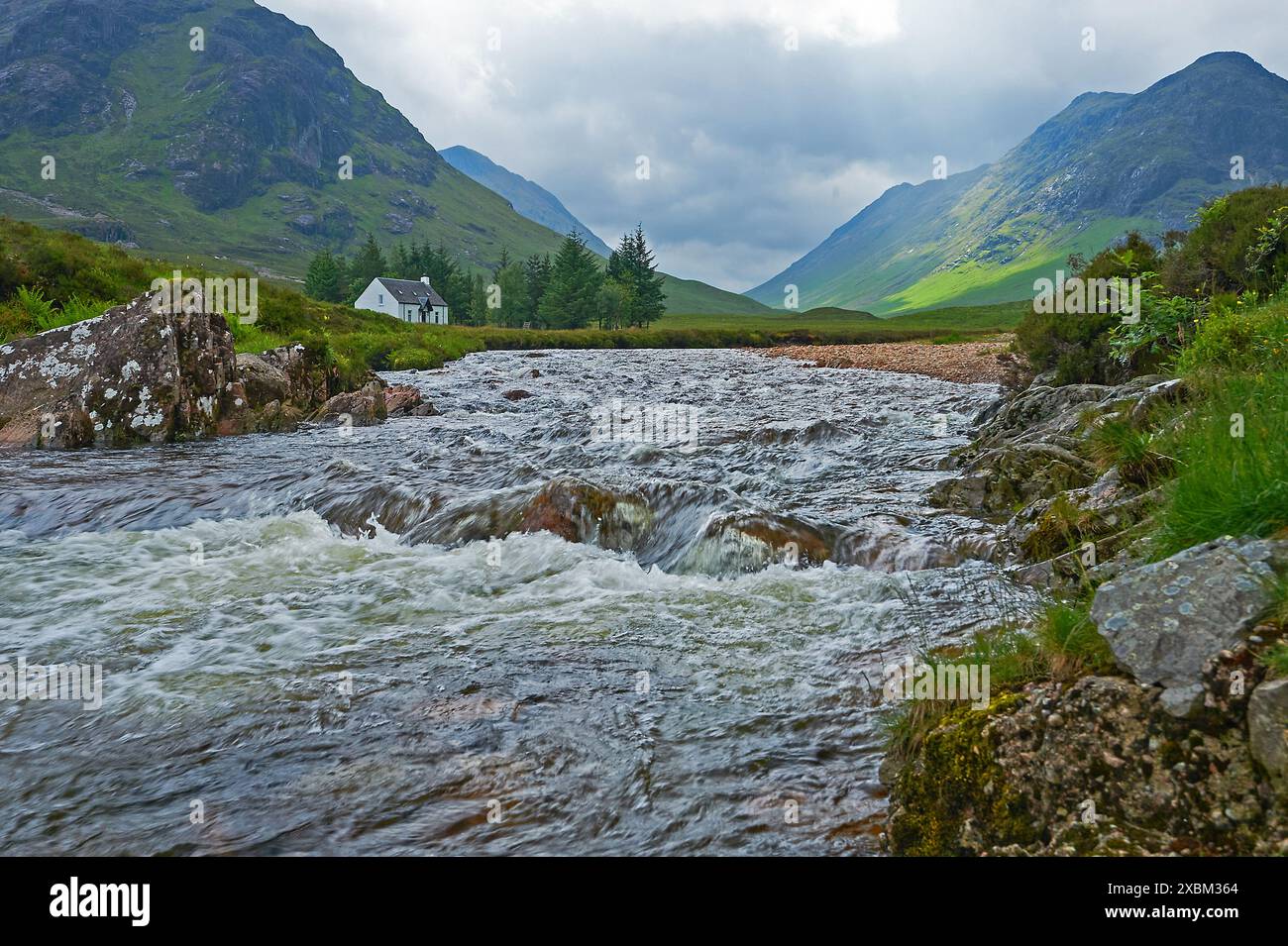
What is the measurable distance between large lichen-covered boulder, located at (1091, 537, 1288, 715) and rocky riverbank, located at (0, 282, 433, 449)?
21257 mm

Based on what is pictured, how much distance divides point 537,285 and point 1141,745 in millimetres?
142813

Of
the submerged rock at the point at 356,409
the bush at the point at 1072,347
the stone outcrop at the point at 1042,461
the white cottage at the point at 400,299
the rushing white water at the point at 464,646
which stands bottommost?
the rushing white water at the point at 464,646

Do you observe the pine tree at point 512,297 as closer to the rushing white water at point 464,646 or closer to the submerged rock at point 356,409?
the submerged rock at point 356,409

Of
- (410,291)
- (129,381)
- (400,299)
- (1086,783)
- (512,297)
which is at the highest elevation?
(512,297)

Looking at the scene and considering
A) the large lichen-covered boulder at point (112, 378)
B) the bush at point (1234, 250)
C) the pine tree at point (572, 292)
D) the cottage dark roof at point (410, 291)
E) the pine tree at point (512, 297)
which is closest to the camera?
the bush at point (1234, 250)

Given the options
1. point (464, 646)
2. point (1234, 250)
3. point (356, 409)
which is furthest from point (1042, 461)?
point (356, 409)

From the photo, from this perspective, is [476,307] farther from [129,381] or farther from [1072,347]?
[1072,347]

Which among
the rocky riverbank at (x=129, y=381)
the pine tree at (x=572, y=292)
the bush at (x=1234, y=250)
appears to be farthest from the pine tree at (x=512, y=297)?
the bush at (x=1234, y=250)

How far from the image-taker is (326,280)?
4934 inches

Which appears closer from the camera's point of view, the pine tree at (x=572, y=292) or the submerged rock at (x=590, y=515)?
the submerged rock at (x=590, y=515)

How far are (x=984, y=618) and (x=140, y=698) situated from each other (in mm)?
7671

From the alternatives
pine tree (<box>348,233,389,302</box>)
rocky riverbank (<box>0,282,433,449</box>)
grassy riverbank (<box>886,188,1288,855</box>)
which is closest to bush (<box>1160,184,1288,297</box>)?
grassy riverbank (<box>886,188,1288,855</box>)

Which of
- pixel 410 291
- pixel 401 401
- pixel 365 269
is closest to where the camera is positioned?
pixel 401 401

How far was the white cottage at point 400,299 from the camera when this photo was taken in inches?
4872
